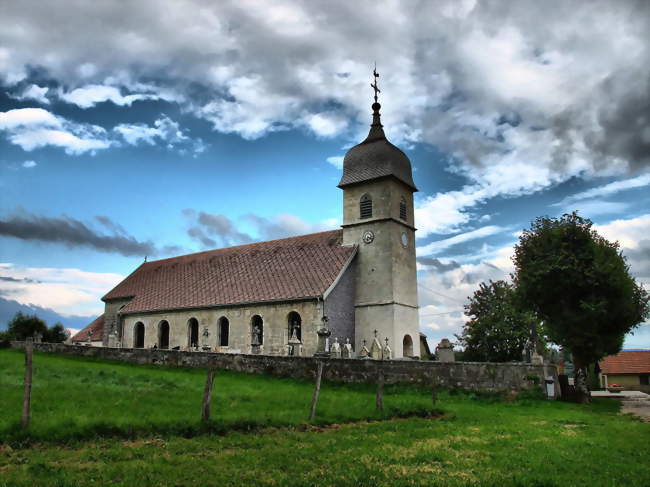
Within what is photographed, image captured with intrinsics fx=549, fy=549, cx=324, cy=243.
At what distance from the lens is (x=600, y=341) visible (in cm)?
2705

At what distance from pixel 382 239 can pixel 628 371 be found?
37461 mm

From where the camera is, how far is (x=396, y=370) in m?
22.2

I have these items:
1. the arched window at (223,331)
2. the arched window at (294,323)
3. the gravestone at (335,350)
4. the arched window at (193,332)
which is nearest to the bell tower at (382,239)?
the arched window at (294,323)

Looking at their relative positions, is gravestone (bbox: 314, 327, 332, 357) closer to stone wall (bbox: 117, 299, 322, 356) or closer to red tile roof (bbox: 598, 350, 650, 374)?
stone wall (bbox: 117, 299, 322, 356)

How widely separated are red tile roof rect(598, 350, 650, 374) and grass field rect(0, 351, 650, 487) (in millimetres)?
45626

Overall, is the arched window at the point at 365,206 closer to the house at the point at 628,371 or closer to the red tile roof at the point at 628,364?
the house at the point at 628,371

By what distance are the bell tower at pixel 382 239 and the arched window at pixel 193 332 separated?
11.4 m

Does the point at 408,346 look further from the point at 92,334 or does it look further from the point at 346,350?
the point at 92,334

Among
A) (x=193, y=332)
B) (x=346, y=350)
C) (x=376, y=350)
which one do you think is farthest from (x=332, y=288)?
(x=193, y=332)

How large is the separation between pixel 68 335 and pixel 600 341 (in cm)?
4619

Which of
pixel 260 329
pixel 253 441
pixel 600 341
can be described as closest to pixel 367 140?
pixel 260 329

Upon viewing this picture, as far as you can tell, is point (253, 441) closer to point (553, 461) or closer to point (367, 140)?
point (553, 461)

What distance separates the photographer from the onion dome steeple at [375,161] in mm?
34550

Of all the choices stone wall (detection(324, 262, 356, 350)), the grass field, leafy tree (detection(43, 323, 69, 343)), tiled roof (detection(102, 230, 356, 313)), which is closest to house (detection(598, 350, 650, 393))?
stone wall (detection(324, 262, 356, 350))
